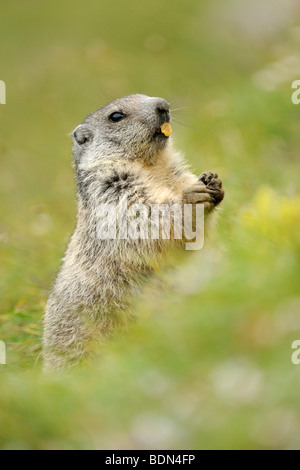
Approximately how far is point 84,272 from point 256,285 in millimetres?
2504

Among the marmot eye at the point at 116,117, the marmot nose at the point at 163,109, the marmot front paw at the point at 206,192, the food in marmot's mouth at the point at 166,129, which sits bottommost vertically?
the marmot front paw at the point at 206,192

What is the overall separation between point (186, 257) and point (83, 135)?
5.64 ft

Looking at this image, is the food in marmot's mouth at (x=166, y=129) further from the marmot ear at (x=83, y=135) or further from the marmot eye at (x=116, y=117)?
the marmot ear at (x=83, y=135)

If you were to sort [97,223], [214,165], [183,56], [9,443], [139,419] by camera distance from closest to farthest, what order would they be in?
[139,419]
[9,443]
[97,223]
[214,165]
[183,56]

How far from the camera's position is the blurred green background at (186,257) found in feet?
11.2

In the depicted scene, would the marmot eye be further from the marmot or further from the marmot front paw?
the marmot front paw

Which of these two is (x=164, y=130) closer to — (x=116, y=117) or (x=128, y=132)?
(x=128, y=132)

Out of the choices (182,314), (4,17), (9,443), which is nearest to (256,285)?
(182,314)

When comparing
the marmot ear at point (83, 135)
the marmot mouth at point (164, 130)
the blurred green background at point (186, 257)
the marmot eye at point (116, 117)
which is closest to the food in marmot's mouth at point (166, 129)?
the marmot mouth at point (164, 130)

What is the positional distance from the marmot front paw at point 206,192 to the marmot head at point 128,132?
2.61 ft

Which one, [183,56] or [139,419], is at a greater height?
[183,56]

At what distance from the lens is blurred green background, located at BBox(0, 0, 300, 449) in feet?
11.2

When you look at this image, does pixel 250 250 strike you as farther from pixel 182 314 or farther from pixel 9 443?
pixel 9 443

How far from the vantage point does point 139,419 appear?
11.5 feet
